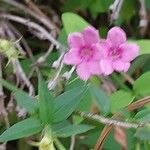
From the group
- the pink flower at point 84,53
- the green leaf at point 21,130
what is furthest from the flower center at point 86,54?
the green leaf at point 21,130

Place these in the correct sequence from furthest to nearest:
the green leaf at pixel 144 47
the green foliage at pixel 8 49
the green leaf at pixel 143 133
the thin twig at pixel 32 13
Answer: the thin twig at pixel 32 13
the green leaf at pixel 144 47
the green foliage at pixel 8 49
the green leaf at pixel 143 133

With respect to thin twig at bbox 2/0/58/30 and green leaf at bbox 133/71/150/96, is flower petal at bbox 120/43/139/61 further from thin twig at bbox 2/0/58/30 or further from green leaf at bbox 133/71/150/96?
thin twig at bbox 2/0/58/30

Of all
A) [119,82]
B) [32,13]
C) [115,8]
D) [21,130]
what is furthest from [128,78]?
[21,130]

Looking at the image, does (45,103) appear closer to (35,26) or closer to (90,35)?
(90,35)

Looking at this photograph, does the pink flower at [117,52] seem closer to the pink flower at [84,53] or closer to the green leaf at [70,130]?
the pink flower at [84,53]

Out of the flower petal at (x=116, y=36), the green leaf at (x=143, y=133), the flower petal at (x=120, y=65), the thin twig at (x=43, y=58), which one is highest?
the flower petal at (x=116, y=36)

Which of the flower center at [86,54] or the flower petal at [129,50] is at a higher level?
the flower center at [86,54]
